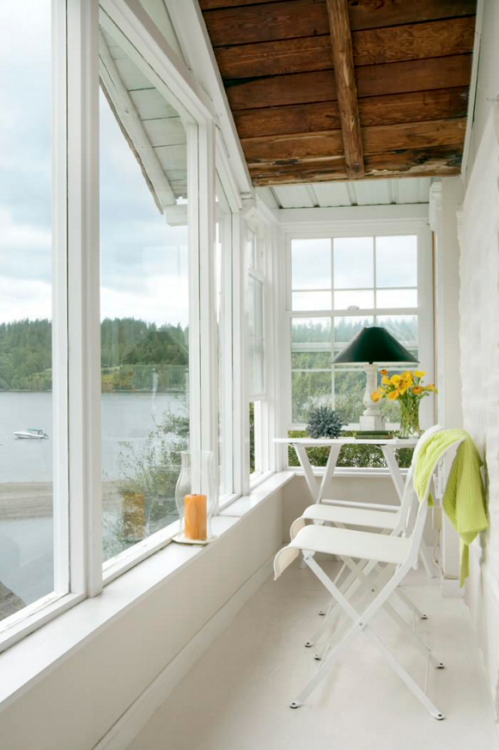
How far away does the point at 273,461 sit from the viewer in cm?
516

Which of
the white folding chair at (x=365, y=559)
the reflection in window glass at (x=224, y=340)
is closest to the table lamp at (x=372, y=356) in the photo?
the reflection in window glass at (x=224, y=340)

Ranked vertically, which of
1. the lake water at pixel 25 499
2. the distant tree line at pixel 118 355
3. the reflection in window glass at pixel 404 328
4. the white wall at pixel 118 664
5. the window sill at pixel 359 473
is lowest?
the white wall at pixel 118 664

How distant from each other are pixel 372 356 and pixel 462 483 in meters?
1.75

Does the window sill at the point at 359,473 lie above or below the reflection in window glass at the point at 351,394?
below

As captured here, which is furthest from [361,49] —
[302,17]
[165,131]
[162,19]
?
[165,131]

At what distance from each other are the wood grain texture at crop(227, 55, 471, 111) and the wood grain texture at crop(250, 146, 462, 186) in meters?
0.42

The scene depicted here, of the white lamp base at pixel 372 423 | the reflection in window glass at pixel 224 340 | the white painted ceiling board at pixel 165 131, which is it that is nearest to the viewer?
the white painted ceiling board at pixel 165 131

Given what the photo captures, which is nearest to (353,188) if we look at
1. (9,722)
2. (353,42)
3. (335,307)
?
(335,307)

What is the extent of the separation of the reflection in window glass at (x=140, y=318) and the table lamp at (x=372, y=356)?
1711 mm

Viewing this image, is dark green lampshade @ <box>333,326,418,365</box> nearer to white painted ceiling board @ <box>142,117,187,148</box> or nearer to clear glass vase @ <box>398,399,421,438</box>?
clear glass vase @ <box>398,399,421,438</box>

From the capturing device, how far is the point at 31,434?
1.87 m

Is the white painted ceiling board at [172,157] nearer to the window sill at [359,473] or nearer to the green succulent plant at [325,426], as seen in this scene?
the green succulent plant at [325,426]

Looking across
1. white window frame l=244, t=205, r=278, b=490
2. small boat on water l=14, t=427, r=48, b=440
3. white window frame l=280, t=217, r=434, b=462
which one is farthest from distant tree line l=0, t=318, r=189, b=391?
white window frame l=280, t=217, r=434, b=462

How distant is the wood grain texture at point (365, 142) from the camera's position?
11.8ft
